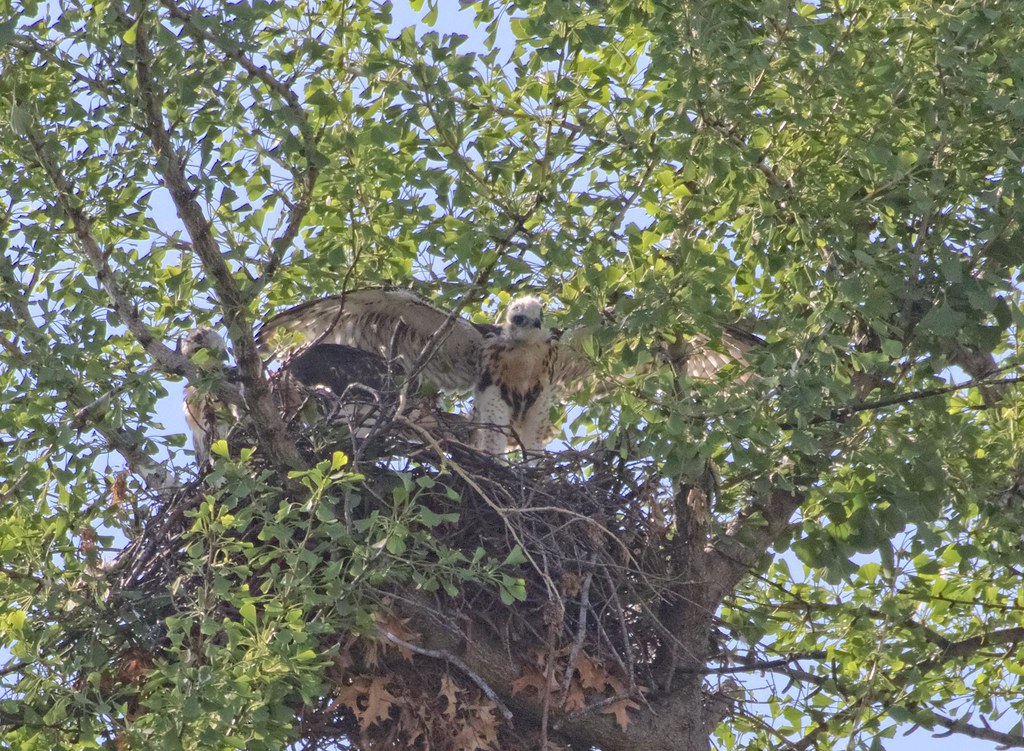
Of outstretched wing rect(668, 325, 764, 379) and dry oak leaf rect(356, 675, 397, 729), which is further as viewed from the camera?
outstretched wing rect(668, 325, 764, 379)

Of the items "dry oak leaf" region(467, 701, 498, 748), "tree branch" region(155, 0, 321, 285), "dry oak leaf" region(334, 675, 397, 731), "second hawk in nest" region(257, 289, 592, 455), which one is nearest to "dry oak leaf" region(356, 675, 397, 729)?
"dry oak leaf" region(334, 675, 397, 731)

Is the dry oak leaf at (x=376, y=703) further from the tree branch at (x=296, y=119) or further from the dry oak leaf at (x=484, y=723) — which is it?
the tree branch at (x=296, y=119)

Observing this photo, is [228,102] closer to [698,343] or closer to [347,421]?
[347,421]

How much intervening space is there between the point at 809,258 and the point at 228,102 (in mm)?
2410

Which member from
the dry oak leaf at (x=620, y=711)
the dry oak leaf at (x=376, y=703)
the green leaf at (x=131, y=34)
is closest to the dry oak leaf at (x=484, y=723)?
the dry oak leaf at (x=376, y=703)

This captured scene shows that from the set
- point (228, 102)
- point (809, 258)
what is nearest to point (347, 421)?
point (228, 102)

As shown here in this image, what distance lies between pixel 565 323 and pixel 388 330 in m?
2.32

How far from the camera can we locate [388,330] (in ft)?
26.0

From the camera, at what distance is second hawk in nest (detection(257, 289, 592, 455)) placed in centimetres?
752

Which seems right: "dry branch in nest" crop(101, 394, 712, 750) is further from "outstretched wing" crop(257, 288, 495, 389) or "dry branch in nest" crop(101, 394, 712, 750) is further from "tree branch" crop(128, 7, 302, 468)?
"outstretched wing" crop(257, 288, 495, 389)

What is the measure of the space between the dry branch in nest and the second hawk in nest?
1.00 m

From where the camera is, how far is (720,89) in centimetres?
568

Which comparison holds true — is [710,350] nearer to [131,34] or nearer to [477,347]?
[477,347]

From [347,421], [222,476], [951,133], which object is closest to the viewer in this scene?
[222,476]
